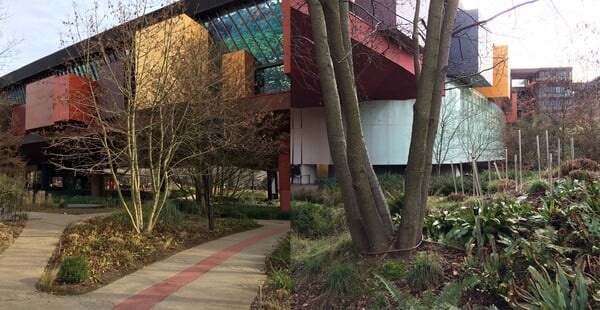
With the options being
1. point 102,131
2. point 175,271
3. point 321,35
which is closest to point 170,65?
point 102,131

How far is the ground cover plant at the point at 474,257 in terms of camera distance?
3357 mm

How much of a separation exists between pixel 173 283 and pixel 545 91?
5192mm

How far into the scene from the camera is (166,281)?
686 centimetres

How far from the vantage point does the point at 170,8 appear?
10.0m

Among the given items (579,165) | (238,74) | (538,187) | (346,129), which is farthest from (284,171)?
(579,165)

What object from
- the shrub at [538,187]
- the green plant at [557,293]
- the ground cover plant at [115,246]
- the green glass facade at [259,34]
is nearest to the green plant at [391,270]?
the green plant at [557,293]

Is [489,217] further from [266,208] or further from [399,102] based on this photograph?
[266,208]

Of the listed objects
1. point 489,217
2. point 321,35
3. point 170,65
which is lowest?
point 489,217

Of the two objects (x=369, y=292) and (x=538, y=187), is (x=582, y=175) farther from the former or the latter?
(x=369, y=292)

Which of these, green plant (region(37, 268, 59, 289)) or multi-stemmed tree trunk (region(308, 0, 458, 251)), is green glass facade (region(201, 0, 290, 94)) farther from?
green plant (region(37, 268, 59, 289))

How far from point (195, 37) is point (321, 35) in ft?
21.7

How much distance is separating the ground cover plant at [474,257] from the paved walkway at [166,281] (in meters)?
1.94

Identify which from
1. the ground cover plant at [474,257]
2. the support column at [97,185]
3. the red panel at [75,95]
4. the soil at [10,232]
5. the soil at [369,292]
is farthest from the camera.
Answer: the support column at [97,185]

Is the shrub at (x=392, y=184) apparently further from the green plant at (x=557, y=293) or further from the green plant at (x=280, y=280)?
the green plant at (x=280, y=280)
